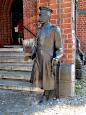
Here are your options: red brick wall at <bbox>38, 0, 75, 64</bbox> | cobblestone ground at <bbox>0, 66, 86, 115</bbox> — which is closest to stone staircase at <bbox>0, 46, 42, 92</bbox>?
cobblestone ground at <bbox>0, 66, 86, 115</bbox>

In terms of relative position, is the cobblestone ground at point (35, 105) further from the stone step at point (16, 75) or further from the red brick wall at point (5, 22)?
the red brick wall at point (5, 22)

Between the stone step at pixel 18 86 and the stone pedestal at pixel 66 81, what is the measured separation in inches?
18.4

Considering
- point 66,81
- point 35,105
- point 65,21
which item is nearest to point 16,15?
point 65,21

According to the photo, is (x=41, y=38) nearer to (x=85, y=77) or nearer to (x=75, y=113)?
(x=75, y=113)

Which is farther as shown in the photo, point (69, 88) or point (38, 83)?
point (69, 88)

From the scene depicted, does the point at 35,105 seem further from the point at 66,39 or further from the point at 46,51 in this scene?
the point at 66,39

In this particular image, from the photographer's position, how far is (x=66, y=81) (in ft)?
19.9

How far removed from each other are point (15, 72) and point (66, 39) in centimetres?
160

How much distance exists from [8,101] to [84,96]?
1.62m

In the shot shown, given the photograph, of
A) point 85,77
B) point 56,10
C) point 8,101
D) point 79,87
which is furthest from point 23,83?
point 85,77

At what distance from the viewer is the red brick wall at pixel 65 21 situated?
6.01 m

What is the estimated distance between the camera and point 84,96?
6.11 meters

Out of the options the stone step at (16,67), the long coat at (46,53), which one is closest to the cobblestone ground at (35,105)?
the long coat at (46,53)

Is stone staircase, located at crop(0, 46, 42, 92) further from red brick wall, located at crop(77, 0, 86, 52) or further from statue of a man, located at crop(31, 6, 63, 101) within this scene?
Answer: red brick wall, located at crop(77, 0, 86, 52)
